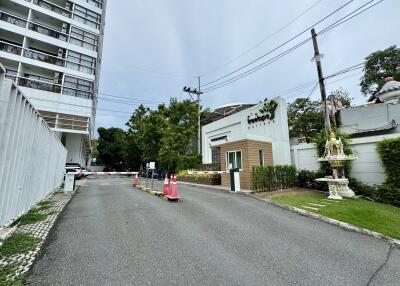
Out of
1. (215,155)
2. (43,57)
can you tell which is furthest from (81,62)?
(215,155)

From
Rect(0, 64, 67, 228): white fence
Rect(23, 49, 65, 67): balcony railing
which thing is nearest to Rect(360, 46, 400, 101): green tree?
Rect(0, 64, 67, 228): white fence

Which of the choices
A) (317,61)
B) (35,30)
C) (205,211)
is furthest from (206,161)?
(35,30)

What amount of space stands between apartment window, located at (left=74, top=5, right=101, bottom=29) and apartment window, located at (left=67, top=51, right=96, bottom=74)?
5.23m

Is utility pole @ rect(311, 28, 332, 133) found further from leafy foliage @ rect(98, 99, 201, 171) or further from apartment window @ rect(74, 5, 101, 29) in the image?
apartment window @ rect(74, 5, 101, 29)

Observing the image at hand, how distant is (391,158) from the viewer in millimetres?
8969

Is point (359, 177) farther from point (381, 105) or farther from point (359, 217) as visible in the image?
point (381, 105)

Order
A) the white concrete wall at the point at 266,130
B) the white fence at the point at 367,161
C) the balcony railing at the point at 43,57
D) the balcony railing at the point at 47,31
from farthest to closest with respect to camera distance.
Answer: the balcony railing at the point at 47,31 < the balcony railing at the point at 43,57 < the white concrete wall at the point at 266,130 < the white fence at the point at 367,161

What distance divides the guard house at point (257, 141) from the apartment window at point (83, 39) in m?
22.8

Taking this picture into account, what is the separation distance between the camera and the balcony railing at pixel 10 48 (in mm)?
23795

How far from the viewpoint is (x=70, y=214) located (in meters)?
6.42

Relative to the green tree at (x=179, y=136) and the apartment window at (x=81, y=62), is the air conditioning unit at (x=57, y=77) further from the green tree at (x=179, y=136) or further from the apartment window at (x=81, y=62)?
the green tree at (x=179, y=136)

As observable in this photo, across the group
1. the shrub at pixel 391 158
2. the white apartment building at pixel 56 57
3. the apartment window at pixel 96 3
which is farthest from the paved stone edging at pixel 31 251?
the apartment window at pixel 96 3

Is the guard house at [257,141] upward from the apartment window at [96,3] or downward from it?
downward

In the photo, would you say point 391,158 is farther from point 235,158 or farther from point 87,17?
point 87,17
